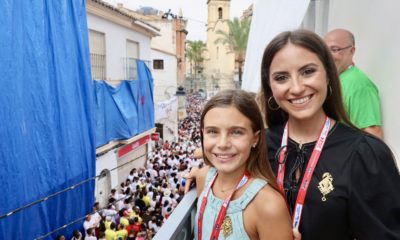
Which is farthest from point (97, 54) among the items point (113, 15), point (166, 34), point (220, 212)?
point (166, 34)

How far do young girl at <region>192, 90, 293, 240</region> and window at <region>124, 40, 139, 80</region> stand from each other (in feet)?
49.6

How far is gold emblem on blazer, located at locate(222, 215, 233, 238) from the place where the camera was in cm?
155

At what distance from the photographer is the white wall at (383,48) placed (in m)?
2.74

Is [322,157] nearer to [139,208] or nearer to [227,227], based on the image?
[227,227]

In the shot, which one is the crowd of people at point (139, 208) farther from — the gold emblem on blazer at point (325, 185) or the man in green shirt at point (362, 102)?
the gold emblem on blazer at point (325, 185)

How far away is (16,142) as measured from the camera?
6.32 m

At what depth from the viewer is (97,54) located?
13953 millimetres

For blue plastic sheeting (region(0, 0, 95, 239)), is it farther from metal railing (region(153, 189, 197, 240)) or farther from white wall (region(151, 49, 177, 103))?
white wall (region(151, 49, 177, 103))

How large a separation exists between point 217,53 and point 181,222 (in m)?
56.2

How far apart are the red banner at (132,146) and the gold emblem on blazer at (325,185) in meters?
14.2

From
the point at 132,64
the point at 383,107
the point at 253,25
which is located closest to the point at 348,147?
the point at 383,107

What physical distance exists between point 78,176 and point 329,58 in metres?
7.84


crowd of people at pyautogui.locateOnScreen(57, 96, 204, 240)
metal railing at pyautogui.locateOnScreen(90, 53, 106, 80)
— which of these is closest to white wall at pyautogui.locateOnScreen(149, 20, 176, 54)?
crowd of people at pyautogui.locateOnScreen(57, 96, 204, 240)

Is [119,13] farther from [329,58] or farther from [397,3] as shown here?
[329,58]
